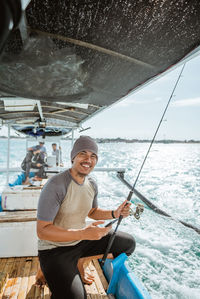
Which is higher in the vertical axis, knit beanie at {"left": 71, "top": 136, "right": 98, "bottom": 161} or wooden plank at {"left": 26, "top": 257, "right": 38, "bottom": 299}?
knit beanie at {"left": 71, "top": 136, "right": 98, "bottom": 161}

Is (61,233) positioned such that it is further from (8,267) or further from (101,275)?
(8,267)

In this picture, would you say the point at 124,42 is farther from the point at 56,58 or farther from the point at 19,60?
the point at 19,60

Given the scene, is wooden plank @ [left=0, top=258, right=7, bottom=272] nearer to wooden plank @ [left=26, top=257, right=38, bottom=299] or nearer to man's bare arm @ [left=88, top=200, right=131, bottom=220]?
wooden plank @ [left=26, top=257, right=38, bottom=299]

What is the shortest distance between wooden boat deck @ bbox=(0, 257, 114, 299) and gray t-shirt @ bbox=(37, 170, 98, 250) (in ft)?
2.44

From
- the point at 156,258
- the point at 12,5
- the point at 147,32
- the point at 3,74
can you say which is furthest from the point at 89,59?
the point at 156,258

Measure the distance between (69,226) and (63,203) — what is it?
0.26m

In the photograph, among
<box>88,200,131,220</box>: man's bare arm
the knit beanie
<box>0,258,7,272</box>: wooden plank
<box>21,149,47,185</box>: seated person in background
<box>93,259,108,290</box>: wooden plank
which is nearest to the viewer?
the knit beanie

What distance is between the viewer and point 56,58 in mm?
1563

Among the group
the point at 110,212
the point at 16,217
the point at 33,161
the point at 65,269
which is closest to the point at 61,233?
the point at 65,269

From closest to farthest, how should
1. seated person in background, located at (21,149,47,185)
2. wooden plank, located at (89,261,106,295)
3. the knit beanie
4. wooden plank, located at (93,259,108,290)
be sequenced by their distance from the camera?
the knit beanie → wooden plank, located at (89,261,106,295) → wooden plank, located at (93,259,108,290) → seated person in background, located at (21,149,47,185)

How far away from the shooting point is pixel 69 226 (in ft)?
6.91

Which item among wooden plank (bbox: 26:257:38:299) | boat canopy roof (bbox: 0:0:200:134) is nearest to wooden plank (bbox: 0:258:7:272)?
wooden plank (bbox: 26:257:38:299)

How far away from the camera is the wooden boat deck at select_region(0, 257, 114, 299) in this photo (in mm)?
2375

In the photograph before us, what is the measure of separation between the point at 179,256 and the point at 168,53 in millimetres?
5549
